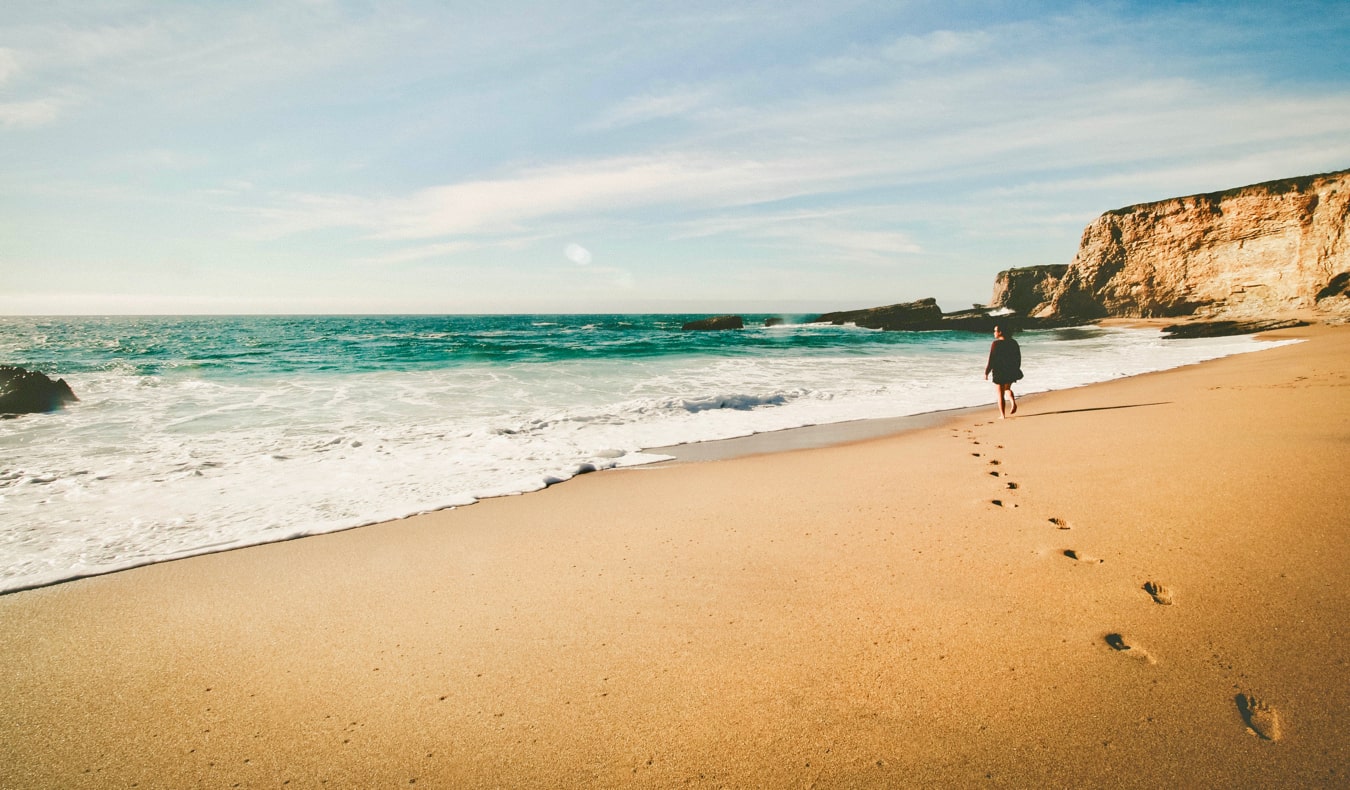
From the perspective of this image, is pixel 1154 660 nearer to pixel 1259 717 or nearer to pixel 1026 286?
pixel 1259 717

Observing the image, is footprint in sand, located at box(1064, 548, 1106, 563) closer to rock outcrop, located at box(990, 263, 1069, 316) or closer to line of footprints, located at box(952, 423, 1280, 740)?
line of footprints, located at box(952, 423, 1280, 740)

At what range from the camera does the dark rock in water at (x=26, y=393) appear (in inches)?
376

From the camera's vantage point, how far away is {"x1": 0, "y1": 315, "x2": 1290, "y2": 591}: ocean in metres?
4.57

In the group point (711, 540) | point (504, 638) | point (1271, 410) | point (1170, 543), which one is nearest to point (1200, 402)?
point (1271, 410)

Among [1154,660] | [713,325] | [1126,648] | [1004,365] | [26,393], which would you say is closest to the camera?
[1154,660]

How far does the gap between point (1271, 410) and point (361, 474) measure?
1049cm

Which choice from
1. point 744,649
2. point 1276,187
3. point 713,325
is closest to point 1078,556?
point 744,649

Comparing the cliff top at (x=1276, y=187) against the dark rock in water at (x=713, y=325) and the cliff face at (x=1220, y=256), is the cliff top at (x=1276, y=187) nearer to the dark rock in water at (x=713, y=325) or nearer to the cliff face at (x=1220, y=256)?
the cliff face at (x=1220, y=256)

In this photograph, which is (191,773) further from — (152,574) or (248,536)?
(248,536)

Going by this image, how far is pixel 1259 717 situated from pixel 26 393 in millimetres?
15706

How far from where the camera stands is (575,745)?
197 centimetres

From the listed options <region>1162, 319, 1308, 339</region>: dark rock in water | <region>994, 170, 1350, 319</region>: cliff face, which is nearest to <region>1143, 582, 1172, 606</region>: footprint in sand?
<region>1162, 319, 1308, 339</region>: dark rock in water

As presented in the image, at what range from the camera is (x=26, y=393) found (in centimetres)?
990

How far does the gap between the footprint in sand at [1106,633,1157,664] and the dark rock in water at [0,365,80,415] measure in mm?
14655
